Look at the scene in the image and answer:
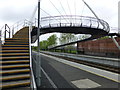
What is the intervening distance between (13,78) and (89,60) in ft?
28.8

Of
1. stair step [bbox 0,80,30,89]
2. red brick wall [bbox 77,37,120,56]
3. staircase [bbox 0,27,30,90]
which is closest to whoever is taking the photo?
stair step [bbox 0,80,30,89]

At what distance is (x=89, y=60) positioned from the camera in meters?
10.9

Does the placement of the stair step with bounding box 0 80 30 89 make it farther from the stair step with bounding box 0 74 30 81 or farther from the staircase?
the stair step with bounding box 0 74 30 81

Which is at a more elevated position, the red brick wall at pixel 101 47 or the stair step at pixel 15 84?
the red brick wall at pixel 101 47

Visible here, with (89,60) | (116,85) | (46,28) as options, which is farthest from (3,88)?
(46,28)

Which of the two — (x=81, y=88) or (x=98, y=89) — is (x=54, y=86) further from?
(x=98, y=89)

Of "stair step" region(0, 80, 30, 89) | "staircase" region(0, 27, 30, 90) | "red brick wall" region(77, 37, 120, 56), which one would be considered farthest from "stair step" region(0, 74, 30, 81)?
"red brick wall" region(77, 37, 120, 56)

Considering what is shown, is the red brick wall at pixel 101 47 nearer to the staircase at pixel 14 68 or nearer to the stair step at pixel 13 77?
the staircase at pixel 14 68

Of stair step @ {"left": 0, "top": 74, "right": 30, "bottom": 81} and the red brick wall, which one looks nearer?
stair step @ {"left": 0, "top": 74, "right": 30, "bottom": 81}

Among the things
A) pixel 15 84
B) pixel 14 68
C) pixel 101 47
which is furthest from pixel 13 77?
pixel 101 47

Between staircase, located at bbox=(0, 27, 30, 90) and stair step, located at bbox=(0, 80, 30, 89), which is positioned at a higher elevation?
staircase, located at bbox=(0, 27, 30, 90)

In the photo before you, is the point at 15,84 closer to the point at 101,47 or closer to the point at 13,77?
the point at 13,77

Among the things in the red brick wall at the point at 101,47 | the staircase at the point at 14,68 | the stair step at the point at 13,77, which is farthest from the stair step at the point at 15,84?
the red brick wall at the point at 101,47

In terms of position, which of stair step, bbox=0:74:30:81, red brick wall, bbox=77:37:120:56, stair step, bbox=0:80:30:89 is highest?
red brick wall, bbox=77:37:120:56
